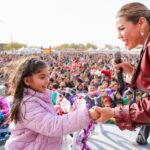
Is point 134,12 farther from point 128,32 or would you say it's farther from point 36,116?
point 36,116

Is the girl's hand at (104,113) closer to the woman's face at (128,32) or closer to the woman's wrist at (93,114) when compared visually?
the woman's wrist at (93,114)

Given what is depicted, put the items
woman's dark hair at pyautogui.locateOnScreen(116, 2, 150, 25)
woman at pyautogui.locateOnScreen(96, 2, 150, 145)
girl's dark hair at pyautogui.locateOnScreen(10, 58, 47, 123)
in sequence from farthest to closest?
girl's dark hair at pyautogui.locateOnScreen(10, 58, 47, 123) < woman's dark hair at pyautogui.locateOnScreen(116, 2, 150, 25) < woman at pyautogui.locateOnScreen(96, 2, 150, 145)

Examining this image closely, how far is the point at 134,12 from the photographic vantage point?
1.80 metres

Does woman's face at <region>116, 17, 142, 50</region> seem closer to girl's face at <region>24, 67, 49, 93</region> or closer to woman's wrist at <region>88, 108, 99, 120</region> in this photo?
woman's wrist at <region>88, 108, 99, 120</region>

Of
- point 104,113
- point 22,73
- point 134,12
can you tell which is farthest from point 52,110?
point 134,12

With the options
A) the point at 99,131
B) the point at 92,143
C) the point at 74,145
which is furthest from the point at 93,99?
the point at 74,145

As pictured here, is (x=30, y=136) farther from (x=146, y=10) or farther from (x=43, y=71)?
(x=146, y=10)

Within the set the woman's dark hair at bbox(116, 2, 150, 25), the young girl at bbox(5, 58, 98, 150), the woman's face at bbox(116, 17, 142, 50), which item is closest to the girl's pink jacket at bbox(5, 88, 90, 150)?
the young girl at bbox(5, 58, 98, 150)

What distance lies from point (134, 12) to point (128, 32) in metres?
0.13

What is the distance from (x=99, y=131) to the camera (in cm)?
647

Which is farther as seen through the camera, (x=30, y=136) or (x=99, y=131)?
(x=99, y=131)

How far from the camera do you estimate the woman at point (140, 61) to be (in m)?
1.62

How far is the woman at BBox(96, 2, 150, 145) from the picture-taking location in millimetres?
1618

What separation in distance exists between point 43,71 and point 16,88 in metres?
0.23
